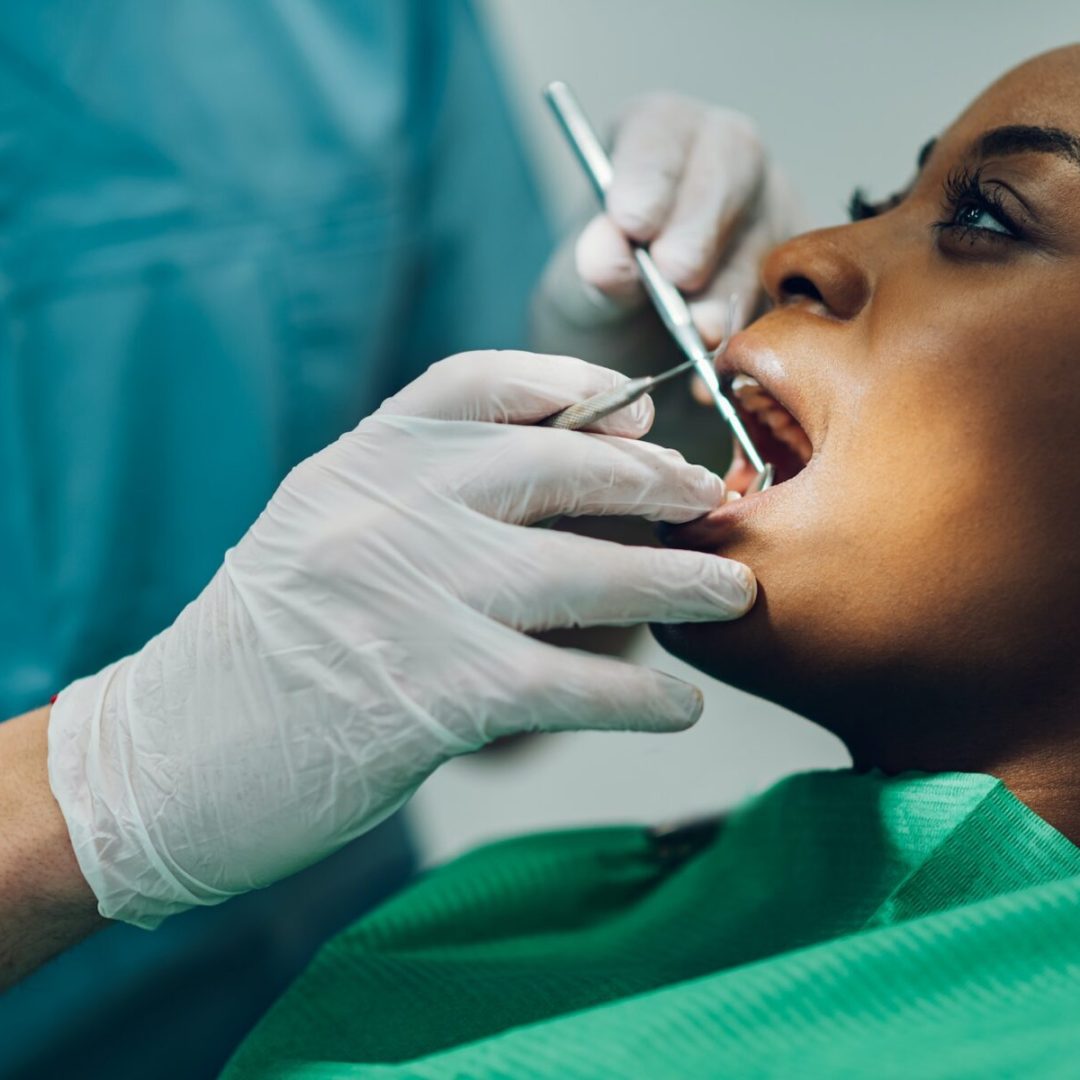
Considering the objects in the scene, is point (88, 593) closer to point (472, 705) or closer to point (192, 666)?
point (192, 666)

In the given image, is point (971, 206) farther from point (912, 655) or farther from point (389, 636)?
point (389, 636)

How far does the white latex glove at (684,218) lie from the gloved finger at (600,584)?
311 mm

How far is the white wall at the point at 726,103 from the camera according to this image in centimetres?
108

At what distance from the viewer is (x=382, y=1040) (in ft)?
2.86

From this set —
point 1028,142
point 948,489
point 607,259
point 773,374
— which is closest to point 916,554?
point 948,489

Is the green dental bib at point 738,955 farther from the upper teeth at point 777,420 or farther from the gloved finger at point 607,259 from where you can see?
the gloved finger at point 607,259

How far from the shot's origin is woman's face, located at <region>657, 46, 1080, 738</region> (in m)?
0.74

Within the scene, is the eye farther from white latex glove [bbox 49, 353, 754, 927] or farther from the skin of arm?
the skin of arm

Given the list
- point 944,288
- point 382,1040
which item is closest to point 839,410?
point 944,288

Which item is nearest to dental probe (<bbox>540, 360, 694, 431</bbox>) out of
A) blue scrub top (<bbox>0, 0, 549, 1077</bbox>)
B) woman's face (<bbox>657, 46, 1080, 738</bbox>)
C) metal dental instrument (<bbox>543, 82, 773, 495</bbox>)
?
metal dental instrument (<bbox>543, 82, 773, 495</bbox>)

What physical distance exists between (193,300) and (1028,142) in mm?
874

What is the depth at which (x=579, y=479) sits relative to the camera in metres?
0.77

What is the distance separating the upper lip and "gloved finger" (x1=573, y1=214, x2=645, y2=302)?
9.2 inches

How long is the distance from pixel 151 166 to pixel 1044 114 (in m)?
0.93
